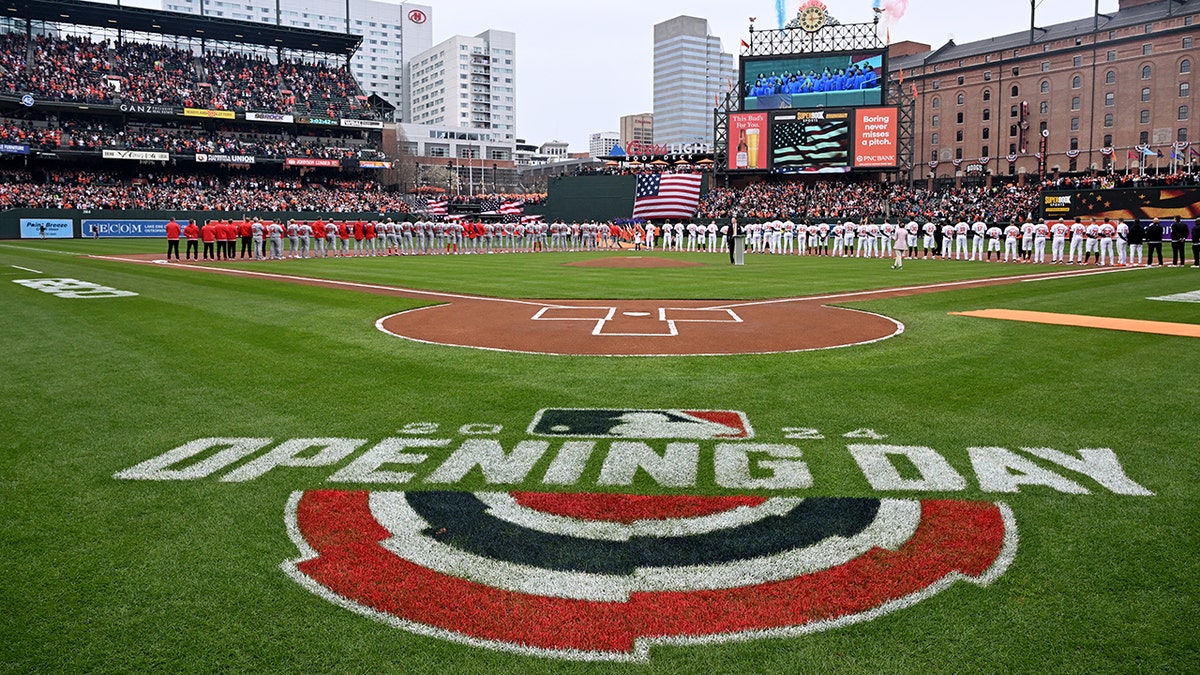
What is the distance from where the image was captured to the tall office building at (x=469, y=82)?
160 meters

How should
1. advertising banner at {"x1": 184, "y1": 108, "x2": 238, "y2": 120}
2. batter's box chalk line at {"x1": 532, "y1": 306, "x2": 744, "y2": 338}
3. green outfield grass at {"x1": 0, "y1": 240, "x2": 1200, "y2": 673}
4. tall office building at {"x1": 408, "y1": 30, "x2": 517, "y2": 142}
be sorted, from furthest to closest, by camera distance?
1. tall office building at {"x1": 408, "y1": 30, "x2": 517, "y2": 142}
2. advertising banner at {"x1": 184, "y1": 108, "x2": 238, "y2": 120}
3. batter's box chalk line at {"x1": 532, "y1": 306, "x2": 744, "y2": 338}
4. green outfield grass at {"x1": 0, "y1": 240, "x2": 1200, "y2": 673}

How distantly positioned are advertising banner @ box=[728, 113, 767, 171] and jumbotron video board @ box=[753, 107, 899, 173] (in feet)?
1.45

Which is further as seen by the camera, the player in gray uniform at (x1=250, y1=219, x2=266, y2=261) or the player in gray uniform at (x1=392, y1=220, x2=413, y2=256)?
the player in gray uniform at (x1=392, y1=220, x2=413, y2=256)

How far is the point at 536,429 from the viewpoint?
674cm

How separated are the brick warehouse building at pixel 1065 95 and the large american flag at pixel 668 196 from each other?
29.4 m

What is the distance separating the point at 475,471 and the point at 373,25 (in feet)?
592

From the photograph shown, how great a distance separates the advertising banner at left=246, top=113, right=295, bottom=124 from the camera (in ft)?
232

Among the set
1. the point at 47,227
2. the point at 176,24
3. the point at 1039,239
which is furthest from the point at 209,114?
the point at 1039,239

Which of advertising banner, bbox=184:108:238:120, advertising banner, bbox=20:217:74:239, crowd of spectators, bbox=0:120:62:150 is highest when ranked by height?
advertising banner, bbox=184:108:238:120

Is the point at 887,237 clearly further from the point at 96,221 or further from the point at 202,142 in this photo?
the point at 202,142

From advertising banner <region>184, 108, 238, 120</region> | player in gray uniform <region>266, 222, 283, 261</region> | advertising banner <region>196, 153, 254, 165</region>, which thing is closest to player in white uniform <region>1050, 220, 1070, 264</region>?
player in gray uniform <region>266, 222, 283, 261</region>

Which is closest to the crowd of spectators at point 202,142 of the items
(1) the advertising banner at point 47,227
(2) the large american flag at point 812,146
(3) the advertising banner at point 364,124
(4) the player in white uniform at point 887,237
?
(3) the advertising banner at point 364,124

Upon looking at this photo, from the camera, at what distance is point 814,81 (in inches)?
2680

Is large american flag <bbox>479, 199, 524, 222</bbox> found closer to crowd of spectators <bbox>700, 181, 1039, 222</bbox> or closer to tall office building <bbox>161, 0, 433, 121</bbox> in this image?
crowd of spectators <bbox>700, 181, 1039, 222</bbox>
